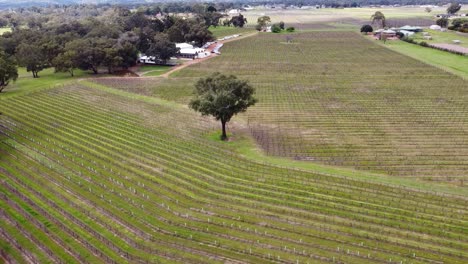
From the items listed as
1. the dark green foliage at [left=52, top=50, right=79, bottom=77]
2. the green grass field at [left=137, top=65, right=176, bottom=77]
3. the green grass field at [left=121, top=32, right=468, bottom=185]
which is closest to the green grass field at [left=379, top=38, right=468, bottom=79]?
the green grass field at [left=121, top=32, right=468, bottom=185]

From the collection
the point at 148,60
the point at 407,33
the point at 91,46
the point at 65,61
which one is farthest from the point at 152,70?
the point at 407,33

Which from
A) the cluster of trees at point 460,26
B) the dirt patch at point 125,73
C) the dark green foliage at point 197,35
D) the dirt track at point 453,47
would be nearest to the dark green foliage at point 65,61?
the dirt patch at point 125,73

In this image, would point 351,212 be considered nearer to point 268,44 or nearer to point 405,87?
point 405,87

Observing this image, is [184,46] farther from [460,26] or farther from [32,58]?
[460,26]

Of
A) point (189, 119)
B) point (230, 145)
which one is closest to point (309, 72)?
point (189, 119)

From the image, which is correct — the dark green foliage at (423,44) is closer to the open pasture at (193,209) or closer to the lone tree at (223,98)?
the lone tree at (223,98)
